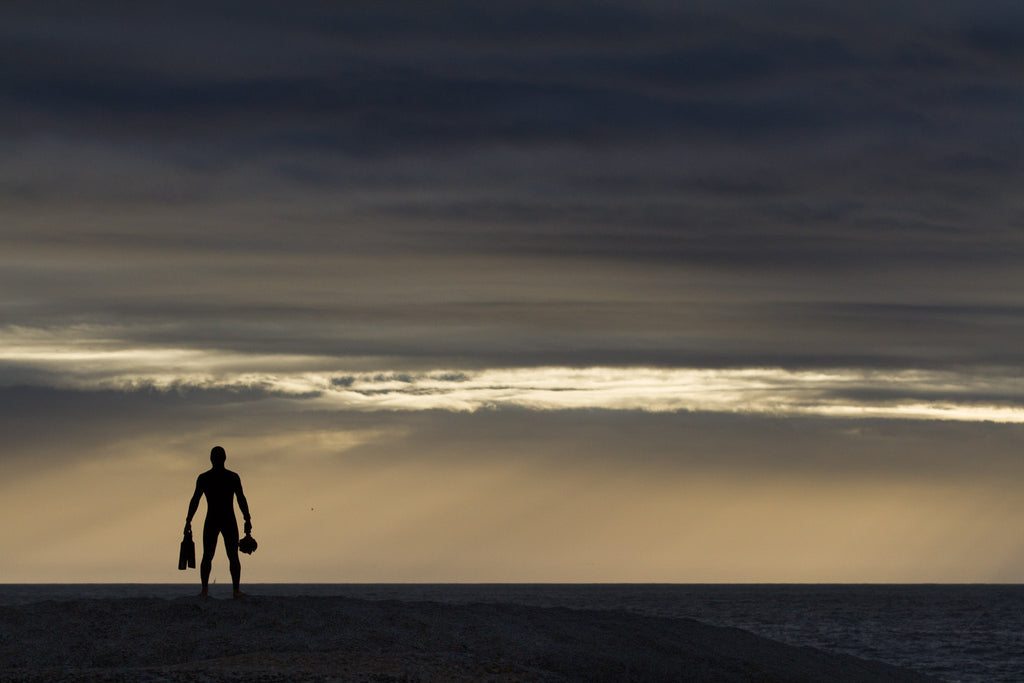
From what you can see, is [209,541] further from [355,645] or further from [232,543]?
[355,645]

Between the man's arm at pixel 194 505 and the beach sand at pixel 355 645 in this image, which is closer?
the beach sand at pixel 355 645

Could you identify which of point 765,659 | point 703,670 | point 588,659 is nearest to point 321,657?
point 588,659

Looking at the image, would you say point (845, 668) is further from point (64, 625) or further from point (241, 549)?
point (64, 625)

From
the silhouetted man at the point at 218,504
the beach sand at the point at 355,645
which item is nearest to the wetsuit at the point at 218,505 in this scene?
the silhouetted man at the point at 218,504

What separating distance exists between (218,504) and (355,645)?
4.13 metres

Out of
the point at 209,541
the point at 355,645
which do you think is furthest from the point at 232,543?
the point at 355,645

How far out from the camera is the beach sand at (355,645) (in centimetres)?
1631

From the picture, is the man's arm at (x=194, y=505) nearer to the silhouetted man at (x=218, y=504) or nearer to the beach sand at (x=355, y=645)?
the silhouetted man at (x=218, y=504)

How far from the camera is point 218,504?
21.4 meters

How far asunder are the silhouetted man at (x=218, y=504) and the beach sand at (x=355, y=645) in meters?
0.98

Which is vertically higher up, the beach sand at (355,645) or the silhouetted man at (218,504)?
the silhouetted man at (218,504)

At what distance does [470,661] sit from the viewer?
17672 mm

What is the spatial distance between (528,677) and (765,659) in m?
7.16

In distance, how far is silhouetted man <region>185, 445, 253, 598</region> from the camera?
21453mm
